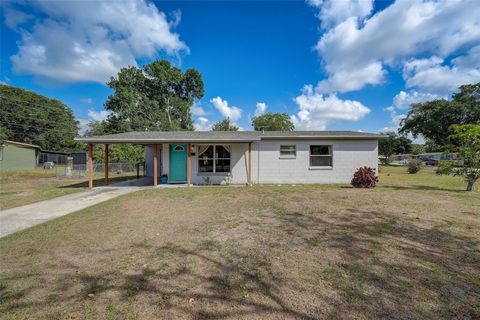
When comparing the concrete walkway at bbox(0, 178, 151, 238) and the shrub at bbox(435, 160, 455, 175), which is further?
the shrub at bbox(435, 160, 455, 175)

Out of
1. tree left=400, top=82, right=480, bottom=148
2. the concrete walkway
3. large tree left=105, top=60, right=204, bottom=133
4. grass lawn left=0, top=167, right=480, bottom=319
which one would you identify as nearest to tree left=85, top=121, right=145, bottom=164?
large tree left=105, top=60, right=204, bottom=133

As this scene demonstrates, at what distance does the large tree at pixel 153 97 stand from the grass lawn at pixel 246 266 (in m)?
31.4

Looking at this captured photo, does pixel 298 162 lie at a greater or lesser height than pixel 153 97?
lesser

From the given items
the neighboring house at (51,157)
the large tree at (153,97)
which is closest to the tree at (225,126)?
the large tree at (153,97)

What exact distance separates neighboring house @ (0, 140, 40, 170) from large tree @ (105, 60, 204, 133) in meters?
9.82

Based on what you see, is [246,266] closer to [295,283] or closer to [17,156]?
[295,283]

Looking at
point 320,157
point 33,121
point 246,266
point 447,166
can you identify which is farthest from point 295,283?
point 33,121

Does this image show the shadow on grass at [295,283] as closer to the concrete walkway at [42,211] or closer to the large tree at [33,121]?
the concrete walkway at [42,211]

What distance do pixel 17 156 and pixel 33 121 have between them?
64.6 feet

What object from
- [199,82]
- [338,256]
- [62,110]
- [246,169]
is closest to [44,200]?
[246,169]

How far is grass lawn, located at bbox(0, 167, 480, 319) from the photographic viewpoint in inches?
94.9

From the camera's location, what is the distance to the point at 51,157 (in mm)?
34812

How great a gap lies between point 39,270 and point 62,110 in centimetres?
5809

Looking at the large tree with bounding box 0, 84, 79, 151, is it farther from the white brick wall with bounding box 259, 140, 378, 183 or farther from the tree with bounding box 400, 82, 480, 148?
the tree with bounding box 400, 82, 480, 148
